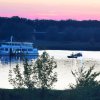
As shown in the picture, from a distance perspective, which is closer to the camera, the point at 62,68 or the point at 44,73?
the point at 44,73

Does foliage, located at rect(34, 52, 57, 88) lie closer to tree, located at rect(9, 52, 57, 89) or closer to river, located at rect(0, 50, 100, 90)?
tree, located at rect(9, 52, 57, 89)

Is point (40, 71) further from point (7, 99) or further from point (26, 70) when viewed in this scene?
point (7, 99)

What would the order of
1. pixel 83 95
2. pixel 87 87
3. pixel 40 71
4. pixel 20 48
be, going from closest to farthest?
pixel 83 95, pixel 87 87, pixel 40 71, pixel 20 48

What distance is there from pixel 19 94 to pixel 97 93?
1.93 meters

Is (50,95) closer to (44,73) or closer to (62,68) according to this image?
(44,73)

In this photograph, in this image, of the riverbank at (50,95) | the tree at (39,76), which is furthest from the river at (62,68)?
the riverbank at (50,95)

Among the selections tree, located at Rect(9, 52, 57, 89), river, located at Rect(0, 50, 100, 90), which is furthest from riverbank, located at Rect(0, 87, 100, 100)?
river, located at Rect(0, 50, 100, 90)

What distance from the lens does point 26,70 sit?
477 inches

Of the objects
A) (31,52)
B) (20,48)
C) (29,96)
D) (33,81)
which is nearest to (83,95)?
(29,96)

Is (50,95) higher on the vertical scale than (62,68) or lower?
lower

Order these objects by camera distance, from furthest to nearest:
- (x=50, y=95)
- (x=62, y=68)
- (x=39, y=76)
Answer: (x=62, y=68), (x=39, y=76), (x=50, y=95)

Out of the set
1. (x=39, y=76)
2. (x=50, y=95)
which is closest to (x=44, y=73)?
(x=39, y=76)

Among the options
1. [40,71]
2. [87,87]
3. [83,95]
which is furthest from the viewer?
[40,71]

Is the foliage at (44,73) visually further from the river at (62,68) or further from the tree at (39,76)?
the river at (62,68)
